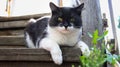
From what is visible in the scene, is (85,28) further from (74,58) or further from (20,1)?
(20,1)

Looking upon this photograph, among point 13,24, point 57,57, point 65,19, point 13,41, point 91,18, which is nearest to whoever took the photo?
point 57,57

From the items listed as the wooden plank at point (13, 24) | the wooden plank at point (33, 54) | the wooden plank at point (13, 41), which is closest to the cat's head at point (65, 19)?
the wooden plank at point (33, 54)

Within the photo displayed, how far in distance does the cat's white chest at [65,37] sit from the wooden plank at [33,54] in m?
0.10

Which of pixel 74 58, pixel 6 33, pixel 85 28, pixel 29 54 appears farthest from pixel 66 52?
pixel 6 33

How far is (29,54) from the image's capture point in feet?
4.23

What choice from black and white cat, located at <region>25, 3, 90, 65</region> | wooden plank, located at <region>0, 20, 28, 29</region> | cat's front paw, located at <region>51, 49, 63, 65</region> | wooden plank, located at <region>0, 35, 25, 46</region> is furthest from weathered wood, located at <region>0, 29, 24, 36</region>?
cat's front paw, located at <region>51, 49, 63, 65</region>

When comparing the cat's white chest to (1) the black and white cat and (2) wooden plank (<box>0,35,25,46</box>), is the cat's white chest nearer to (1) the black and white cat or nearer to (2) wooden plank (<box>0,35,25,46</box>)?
(1) the black and white cat

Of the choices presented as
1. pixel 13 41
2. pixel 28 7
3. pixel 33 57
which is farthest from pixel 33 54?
pixel 28 7

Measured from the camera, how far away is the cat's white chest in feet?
4.48

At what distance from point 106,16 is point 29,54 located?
127 centimetres

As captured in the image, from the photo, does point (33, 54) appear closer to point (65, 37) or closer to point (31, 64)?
point (31, 64)

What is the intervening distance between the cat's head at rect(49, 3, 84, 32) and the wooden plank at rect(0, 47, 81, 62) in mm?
123

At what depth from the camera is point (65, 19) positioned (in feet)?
4.26

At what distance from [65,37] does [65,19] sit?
0.12 metres
